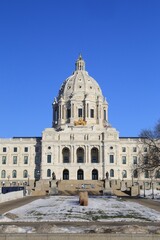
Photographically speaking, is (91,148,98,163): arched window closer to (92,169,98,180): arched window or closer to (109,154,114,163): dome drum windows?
(92,169,98,180): arched window

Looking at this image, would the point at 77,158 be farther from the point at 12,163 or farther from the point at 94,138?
the point at 12,163

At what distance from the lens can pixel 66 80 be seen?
479ft

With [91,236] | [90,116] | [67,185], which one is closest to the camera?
[91,236]

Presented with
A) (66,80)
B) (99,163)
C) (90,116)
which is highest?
(66,80)

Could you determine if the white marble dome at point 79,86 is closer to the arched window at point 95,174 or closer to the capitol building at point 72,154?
the capitol building at point 72,154

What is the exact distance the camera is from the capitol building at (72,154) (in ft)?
382

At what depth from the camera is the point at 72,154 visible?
118 m

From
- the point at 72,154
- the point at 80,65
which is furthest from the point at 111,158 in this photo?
the point at 80,65

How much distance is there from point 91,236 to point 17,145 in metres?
111

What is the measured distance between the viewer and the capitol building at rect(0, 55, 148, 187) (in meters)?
116

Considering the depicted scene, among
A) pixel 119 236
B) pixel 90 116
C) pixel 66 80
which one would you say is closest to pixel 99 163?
pixel 90 116

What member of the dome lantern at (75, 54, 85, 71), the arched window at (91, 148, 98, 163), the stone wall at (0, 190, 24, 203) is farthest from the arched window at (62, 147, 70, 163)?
the stone wall at (0, 190, 24, 203)

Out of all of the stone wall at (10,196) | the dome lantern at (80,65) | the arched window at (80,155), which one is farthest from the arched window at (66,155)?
the stone wall at (10,196)

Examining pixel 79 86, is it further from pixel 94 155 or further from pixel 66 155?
pixel 94 155
